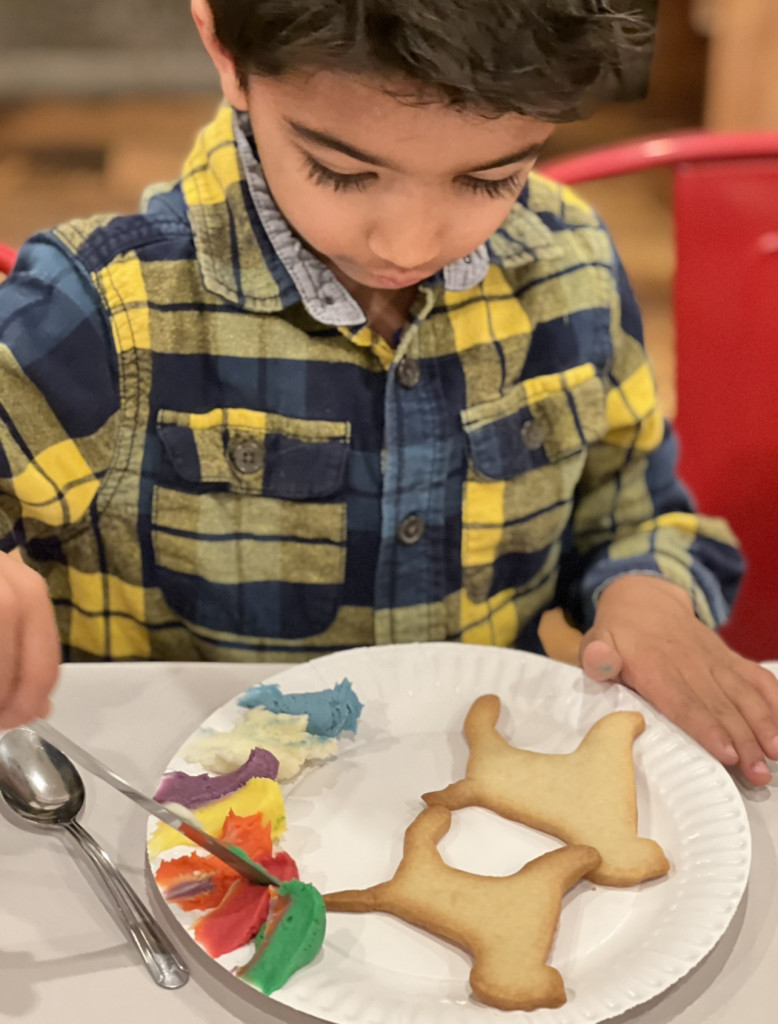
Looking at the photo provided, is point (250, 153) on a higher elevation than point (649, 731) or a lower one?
higher

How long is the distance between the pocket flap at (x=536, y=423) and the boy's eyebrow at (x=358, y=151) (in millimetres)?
269

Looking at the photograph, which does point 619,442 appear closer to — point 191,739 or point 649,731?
point 649,731

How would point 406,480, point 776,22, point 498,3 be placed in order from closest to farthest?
→ point 498,3 < point 406,480 < point 776,22

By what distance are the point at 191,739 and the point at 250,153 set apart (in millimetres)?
443

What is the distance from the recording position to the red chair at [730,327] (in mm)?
1088

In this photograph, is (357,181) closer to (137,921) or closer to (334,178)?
(334,178)

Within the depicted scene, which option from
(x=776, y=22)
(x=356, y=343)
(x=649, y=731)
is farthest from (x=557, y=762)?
(x=776, y=22)

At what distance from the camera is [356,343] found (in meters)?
0.88

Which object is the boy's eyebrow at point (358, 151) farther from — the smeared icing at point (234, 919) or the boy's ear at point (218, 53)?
the smeared icing at point (234, 919)

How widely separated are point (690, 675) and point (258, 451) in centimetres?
36

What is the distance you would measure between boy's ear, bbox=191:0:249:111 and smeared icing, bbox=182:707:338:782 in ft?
1.28

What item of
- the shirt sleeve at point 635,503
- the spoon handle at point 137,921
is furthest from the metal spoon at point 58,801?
the shirt sleeve at point 635,503

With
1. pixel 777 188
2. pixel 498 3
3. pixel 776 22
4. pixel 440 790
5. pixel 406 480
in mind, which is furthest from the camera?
pixel 776 22

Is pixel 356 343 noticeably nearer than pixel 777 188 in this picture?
Yes
